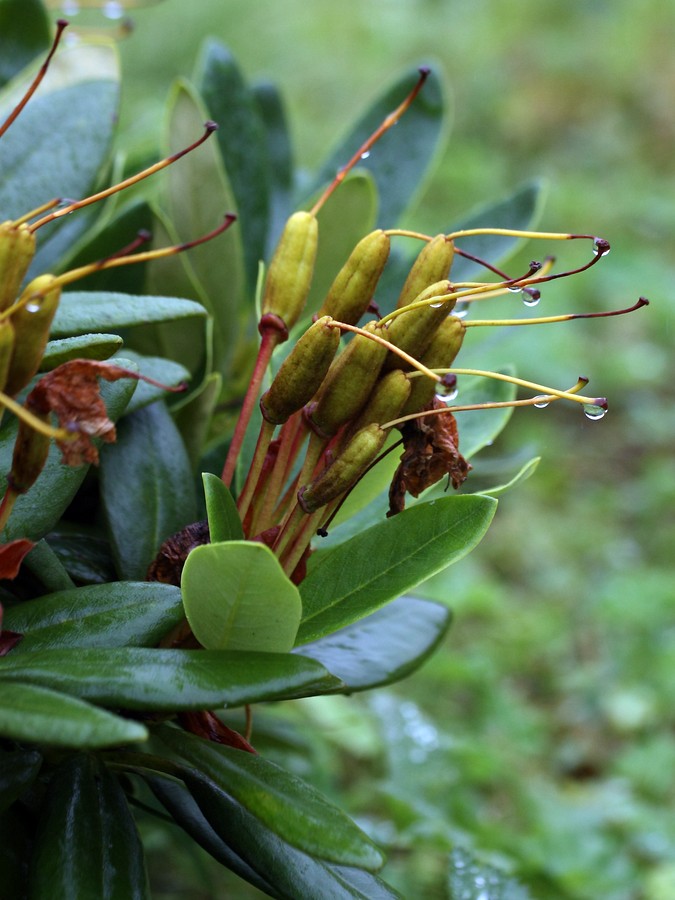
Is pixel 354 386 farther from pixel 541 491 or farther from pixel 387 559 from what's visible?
pixel 541 491

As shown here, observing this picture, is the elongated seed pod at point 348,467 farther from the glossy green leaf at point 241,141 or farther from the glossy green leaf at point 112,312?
the glossy green leaf at point 241,141

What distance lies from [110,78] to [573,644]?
1703mm

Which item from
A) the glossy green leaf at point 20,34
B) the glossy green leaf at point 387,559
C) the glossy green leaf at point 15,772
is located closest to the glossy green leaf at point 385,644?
the glossy green leaf at point 387,559

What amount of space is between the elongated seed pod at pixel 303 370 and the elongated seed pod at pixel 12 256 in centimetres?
14

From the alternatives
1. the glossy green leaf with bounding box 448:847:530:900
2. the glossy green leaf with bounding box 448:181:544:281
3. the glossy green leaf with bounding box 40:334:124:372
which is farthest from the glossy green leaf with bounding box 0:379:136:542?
the glossy green leaf with bounding box 448:847:530:900

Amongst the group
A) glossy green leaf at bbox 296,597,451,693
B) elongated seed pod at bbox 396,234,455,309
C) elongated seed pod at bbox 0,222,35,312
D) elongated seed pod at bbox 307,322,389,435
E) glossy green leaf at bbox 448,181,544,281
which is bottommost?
glossy green leaf at bbox 296,597,451,693

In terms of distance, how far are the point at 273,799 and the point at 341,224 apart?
492mm

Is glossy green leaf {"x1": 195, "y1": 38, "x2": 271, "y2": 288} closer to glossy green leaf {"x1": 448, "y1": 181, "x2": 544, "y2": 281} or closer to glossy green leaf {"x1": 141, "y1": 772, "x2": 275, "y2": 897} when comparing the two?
glossy green leaf {"x1": 448, "y1": 181, "x2": 544, "y2": 281}

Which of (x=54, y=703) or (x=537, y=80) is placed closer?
(x=54, y=703)

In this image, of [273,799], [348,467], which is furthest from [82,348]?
[273,799]

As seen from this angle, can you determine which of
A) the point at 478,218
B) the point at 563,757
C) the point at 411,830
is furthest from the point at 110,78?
the point at 563,757

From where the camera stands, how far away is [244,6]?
146 inches

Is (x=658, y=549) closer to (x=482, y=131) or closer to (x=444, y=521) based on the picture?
(x=444, y=521)

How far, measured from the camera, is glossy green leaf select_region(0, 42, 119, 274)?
0.78m
